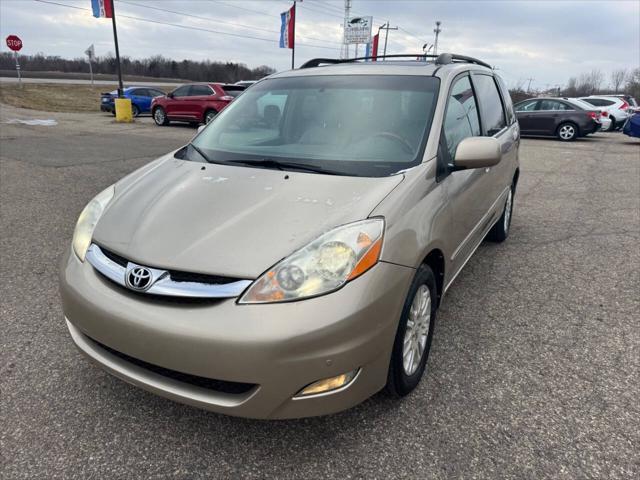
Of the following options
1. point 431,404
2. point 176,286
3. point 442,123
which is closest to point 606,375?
point 431,404

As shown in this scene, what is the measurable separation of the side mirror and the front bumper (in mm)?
954

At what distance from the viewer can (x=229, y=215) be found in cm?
A: 220

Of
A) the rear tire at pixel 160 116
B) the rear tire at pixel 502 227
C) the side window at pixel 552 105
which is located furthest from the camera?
the rear tire at pixel 160 116

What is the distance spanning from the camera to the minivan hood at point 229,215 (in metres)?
1.95

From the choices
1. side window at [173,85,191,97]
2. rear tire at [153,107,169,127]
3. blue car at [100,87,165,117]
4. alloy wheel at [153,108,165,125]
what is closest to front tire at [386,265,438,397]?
side window at [173,85,191,97]

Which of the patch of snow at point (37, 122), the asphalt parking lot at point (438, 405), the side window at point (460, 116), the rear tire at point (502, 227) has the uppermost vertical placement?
the side window at point (460, 116)

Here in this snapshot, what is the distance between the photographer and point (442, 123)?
278 centimetres

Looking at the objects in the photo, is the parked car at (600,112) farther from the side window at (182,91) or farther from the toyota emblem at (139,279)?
the toyota emblem at (139,279)

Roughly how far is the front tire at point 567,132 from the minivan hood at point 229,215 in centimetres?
1627

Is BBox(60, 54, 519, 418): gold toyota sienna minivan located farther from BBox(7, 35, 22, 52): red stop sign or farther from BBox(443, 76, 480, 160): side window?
BBox(7, 35, 22, 52): red stop sign

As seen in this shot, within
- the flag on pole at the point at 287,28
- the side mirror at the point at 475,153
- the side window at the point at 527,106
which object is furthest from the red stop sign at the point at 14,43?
the side mirror at the point at 475,153

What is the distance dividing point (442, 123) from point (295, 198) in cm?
111

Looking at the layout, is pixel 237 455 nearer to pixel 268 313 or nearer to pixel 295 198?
pixel 268 313

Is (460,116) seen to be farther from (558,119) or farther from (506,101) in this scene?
(558,119)
